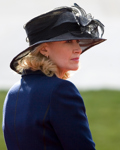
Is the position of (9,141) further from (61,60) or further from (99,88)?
(99,88)

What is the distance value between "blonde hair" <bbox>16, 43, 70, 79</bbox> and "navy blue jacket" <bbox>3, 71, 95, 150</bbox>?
61 millimetres

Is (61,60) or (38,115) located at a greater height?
(61,60)

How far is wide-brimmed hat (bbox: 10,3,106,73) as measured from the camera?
3199mm

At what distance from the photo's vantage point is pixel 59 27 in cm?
321

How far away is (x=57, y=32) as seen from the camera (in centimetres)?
321

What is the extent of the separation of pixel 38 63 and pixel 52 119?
363 millimetres

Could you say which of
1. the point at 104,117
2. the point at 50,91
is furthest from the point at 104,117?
the point at 50,91

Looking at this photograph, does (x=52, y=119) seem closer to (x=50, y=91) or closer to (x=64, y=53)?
(x=50, y=91)

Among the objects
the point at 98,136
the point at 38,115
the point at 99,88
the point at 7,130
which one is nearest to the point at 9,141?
the point at 7,130

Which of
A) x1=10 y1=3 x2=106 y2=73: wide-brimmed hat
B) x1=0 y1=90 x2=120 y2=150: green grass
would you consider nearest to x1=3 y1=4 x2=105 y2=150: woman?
x1=10 y1=3 x2=106 y2=73: wide-brimmed hat

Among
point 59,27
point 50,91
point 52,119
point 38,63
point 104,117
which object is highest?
point 59,27

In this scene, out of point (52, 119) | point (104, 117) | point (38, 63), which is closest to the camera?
point (52, 119)

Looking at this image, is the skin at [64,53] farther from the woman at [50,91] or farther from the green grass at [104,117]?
the green grass at [104,117]

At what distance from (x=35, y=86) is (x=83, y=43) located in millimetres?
588
